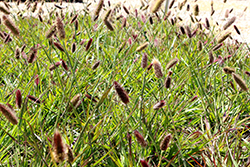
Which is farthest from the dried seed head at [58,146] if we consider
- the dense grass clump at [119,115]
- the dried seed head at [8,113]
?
the dried seed head at [8,113]

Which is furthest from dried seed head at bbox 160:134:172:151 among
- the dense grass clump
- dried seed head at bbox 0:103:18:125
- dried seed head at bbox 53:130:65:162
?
dried seed head at bbox 0:103:18:125

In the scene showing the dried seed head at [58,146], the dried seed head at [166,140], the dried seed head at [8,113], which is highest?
the dried seed head at [8,113]

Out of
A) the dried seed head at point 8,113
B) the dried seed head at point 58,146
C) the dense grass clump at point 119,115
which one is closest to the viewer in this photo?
the dried seed head at point 58,146

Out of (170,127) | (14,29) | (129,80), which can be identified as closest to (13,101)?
(14,29)

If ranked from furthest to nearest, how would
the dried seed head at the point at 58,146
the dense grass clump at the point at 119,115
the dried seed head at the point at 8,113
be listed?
the dense grass clump at the point at 119,115 < the dried seed head at the point at 8,113 < the dried seed head at the point at 58,146

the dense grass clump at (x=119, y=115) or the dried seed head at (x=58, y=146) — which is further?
the dense grass clump at (x=119, y=115)

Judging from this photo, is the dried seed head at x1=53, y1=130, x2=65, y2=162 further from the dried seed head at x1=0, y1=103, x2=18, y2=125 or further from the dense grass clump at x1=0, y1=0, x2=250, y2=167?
the dried seed head at x1=0, y1=103, x2=18, y2=125

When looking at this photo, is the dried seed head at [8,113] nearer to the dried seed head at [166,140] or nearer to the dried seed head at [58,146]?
the dried seed head at [58,146]

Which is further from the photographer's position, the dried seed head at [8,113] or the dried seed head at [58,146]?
the dried seed head at [8,113]

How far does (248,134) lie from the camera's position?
127cm

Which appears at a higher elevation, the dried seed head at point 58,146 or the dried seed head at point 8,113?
the dried seed head at point 8,113

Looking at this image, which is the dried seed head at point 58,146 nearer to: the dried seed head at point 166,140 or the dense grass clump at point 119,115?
the dense grass clump at point 119,115

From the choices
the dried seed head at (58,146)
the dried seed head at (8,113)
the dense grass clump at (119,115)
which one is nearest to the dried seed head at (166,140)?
the dense grass clump at (119,115)

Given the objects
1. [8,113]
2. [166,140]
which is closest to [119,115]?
[166,140]
